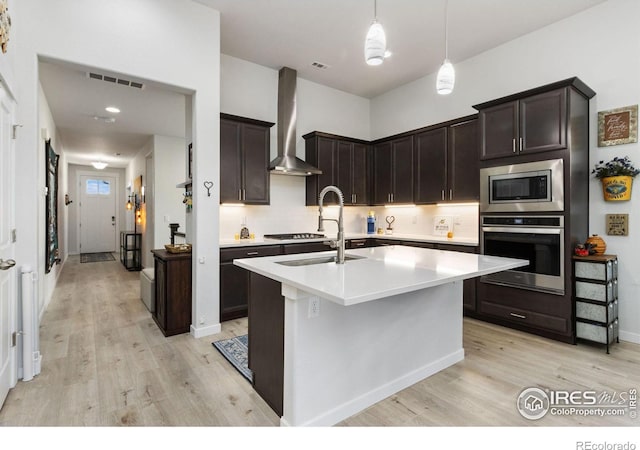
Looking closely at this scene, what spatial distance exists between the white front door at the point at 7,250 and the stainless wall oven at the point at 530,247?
417 cm

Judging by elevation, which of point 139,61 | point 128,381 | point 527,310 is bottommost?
point 128,381

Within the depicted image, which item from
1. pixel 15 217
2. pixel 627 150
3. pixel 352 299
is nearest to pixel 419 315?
pixel 352 299

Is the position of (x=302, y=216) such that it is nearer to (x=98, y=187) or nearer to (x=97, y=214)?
(x=97, y=214)

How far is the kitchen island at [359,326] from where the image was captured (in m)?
1.70

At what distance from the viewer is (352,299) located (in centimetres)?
132

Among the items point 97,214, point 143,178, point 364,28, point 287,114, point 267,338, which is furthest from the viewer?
point 97,214

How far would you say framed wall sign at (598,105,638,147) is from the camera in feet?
10.3

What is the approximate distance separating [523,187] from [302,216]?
9.72 feet

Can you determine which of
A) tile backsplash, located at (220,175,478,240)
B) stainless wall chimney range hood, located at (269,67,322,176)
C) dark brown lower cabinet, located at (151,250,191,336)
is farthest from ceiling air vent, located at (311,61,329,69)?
dark brown lower cabinet, located at (151,250,191,336)

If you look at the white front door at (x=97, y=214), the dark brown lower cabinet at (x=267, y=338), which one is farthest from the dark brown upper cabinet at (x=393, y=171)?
the white front door at (x=97, y=214)

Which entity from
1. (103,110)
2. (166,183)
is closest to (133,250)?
(166,183)

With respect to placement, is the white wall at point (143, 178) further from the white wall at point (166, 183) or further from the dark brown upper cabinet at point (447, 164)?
the dark brown upper cabinet at point (447, 164)

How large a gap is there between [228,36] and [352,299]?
386 centimetres

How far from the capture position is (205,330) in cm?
336
